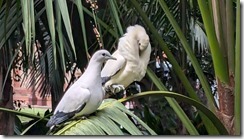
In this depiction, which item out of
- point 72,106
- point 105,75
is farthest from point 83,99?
point 105,75

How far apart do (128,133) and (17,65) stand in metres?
0.33

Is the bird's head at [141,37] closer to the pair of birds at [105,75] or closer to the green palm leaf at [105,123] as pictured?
the pair of birds at [105,75]

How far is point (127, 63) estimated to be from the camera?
0.99 m

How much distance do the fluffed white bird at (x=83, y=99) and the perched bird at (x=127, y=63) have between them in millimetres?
87

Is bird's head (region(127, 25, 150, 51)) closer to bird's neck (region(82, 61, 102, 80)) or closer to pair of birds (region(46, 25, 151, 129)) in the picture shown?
pair of birds (region(46, 25, 151, 129))

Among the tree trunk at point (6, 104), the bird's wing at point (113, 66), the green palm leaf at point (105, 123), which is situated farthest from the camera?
the tree trunk at point (6, 104)

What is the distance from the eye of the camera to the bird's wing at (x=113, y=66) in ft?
3.24

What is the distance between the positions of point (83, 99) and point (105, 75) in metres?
0.13

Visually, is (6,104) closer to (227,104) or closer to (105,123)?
(105,123)

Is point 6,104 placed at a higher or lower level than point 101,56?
lower

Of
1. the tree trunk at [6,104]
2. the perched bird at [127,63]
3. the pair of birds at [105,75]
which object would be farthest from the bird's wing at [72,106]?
the tree trunk at [6,104]

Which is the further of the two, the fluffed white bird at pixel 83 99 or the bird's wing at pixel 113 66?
the bird's wing at pixel 113 66

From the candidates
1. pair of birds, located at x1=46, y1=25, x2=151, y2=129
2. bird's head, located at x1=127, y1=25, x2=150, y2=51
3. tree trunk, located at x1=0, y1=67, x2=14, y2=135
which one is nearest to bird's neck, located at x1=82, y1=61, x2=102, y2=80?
pair of birds, located at x1=46, y1=25, x2=151, y2=129

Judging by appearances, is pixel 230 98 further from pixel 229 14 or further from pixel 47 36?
pixel 47 36
